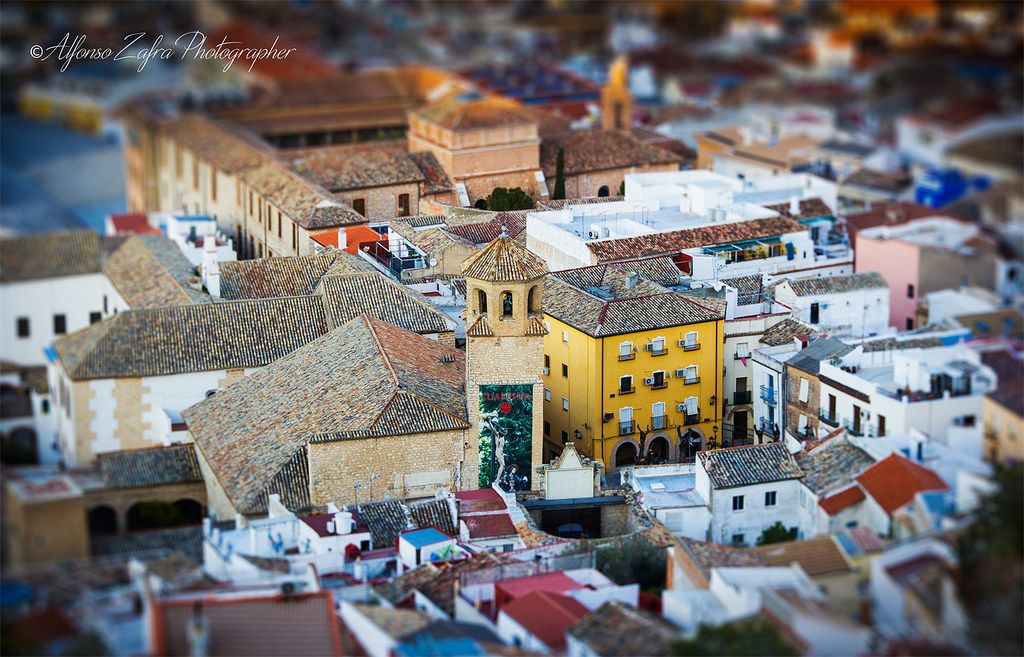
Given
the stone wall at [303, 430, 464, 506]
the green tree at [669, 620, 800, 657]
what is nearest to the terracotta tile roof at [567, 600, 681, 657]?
the green tree at [669, 620, 800, 657]

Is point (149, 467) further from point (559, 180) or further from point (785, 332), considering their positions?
point (559, 180)

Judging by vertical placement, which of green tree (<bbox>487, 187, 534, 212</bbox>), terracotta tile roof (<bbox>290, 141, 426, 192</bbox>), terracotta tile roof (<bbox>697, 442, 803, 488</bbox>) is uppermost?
terracotta tile roof (<bbox>290, 141, 426, 192</bbox>)

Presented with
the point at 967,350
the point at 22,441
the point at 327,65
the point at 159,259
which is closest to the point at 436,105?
the point at 159,259

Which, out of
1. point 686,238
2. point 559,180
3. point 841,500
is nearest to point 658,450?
point 841,500

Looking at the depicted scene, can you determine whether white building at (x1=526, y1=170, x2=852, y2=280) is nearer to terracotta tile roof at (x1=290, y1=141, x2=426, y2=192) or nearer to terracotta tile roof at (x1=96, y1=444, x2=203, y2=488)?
terracotta tile roof at (x1=290, y1=141, x2=426, y2=192)

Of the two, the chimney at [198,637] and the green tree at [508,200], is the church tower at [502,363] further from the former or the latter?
the green tree at [508,200]

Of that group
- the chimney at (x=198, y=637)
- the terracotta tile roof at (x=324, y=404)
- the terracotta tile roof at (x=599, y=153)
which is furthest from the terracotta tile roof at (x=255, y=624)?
the terracotta tile roof at (x=599, y=153)
